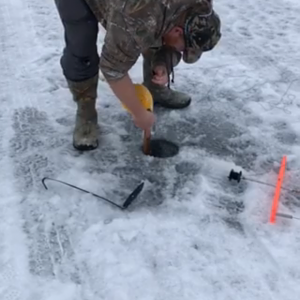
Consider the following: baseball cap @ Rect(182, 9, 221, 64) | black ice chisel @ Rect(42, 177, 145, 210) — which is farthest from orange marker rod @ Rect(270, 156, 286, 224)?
baseball cap @ Rect(182, 9, 221, 64)

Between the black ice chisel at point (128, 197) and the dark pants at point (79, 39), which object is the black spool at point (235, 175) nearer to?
the black ice chisel at point (128, 197)

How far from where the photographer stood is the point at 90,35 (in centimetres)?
219

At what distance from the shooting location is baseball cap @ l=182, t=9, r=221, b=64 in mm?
1859

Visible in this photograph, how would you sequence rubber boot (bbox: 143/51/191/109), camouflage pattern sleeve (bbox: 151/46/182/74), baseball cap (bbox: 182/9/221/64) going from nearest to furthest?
baseball cap (bbox: 182/9/221/64) → camouflage pattern sleeve (bbox: 151/46/182/74) → rubber boot (bbox: 143/51/191/109)

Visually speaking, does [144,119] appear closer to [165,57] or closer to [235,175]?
[165,57]

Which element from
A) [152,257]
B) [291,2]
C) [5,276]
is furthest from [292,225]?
[291,2]

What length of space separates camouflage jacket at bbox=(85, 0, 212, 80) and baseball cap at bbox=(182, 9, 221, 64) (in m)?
0.05

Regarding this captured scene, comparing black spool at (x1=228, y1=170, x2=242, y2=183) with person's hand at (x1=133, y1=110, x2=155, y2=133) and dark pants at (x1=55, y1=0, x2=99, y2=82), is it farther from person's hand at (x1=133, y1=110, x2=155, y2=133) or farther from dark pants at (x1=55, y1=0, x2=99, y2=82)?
dark pants at (x1=55, y1=0, x2=99, y2=82)

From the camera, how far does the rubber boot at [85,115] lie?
93.7 inches

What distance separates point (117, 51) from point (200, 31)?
321 millimetres

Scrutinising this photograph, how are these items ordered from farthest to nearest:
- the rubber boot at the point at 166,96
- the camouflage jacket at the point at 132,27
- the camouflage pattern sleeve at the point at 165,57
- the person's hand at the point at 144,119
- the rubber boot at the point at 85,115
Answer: the rubber boot at the point at 166,96, the rubber boot at the point at 85,115, the camouflage pattern sleeve at the point at 165,57, the person's hand at the point at 144,119, the camouflage jacket at the point at 132,27

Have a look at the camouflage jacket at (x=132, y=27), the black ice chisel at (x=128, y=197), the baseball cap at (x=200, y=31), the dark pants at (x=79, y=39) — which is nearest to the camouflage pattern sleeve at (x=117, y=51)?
the camouflage jacket at (x=132, y=27)

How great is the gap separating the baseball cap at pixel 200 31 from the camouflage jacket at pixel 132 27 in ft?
0.17

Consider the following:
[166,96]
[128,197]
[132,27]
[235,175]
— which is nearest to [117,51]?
[132,27]
